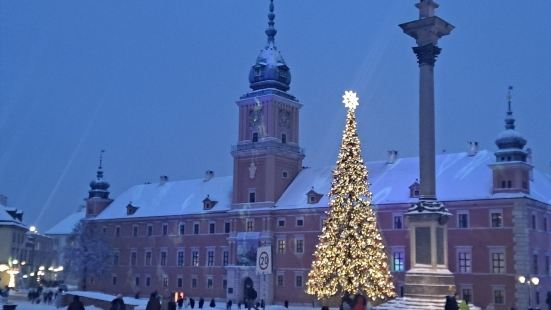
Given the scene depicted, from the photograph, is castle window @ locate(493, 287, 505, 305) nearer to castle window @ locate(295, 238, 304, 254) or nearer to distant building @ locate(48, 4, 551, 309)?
distant building @ locate(48, 4, 551, 309)

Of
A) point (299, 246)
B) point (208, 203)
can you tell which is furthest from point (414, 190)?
point (208, 203)

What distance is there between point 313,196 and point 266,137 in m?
7.58

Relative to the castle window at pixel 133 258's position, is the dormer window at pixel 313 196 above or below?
above

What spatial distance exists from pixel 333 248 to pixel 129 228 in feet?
139

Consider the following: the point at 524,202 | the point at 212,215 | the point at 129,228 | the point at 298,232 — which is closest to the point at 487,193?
the point at 524,202

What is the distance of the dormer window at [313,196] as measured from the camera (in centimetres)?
5947

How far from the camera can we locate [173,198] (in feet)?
245

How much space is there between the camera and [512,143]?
48688 millimetres

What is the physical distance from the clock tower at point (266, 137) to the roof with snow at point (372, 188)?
1582 millimetres

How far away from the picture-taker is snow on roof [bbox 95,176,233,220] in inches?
2746

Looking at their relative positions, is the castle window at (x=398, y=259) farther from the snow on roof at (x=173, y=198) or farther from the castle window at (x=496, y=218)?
the snow on roof at (x=173, y=198)

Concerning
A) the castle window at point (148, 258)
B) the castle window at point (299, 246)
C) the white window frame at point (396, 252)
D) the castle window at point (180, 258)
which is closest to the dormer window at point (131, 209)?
the castle window at point (148, 258)

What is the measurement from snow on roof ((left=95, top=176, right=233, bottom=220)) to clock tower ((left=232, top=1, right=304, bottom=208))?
166 inches

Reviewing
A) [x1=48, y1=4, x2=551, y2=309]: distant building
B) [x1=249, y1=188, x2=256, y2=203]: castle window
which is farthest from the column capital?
[x1=249, y1=188, x2=256, y2=203]: castle window
